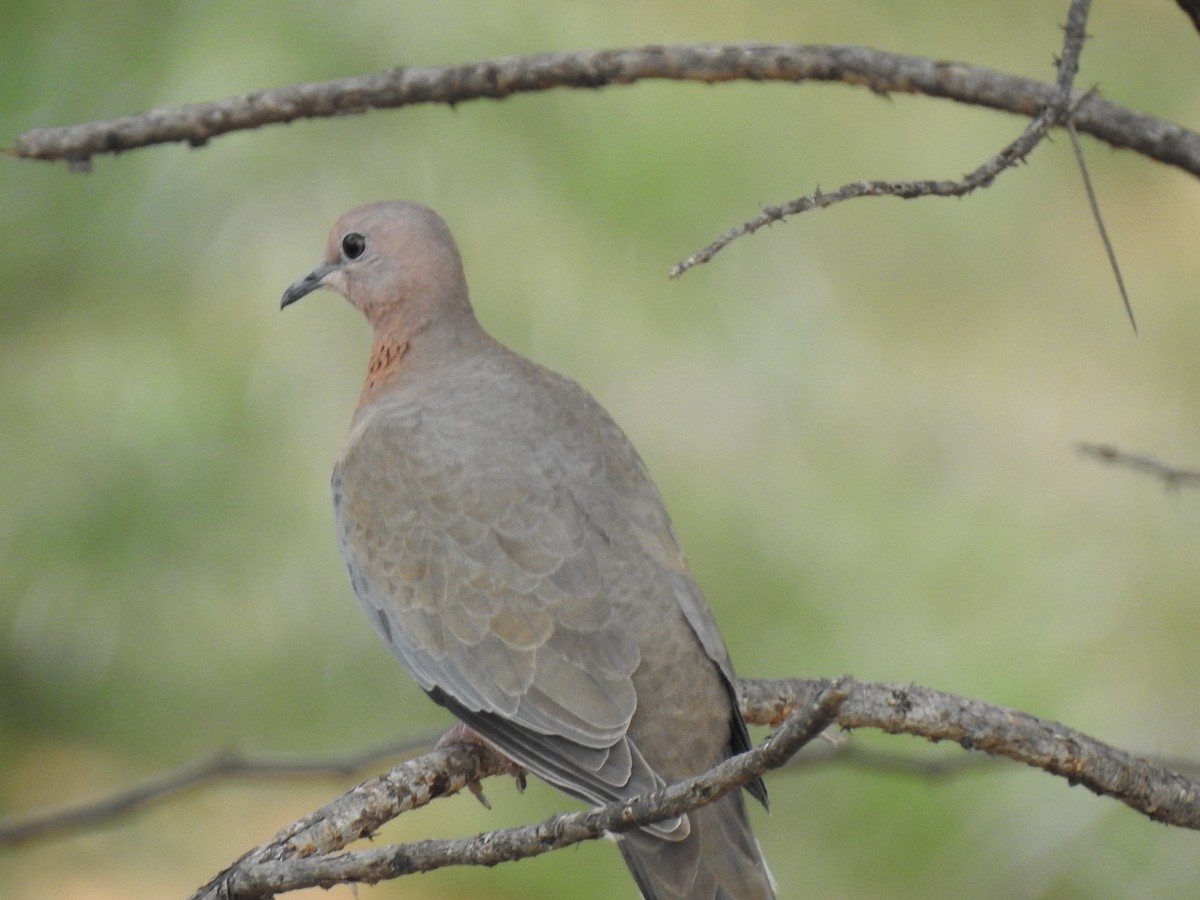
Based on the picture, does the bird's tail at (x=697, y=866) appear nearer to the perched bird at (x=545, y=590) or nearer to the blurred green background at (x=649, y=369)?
the perched bird at (x=545, y=590)

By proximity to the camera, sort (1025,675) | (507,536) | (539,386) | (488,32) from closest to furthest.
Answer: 1. (507,536)
2. (539,386)
3. (1025,675)
4. (488,32)

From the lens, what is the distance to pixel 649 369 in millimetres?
3422

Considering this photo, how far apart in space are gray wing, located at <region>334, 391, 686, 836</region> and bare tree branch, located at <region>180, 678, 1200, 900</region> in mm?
133

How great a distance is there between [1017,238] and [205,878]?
2587mm

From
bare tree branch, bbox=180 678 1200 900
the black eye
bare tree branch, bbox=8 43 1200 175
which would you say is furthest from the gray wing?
bare tree branch, bbox=8 43 1200 175

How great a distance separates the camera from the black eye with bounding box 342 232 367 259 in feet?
8.79

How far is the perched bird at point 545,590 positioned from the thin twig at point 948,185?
0.69m

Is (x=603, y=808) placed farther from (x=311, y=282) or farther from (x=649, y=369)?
(x=649, y=369)

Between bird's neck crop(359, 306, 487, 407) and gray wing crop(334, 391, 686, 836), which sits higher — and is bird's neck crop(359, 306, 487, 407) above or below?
above

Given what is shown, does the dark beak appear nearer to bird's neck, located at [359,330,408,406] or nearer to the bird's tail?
bird's neck, located at [359,330,408,406]

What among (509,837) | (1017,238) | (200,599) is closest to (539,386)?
(509,837)

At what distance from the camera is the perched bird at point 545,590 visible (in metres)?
2.00

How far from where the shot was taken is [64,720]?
3818 mm

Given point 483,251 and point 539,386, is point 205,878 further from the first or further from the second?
point 539,386
